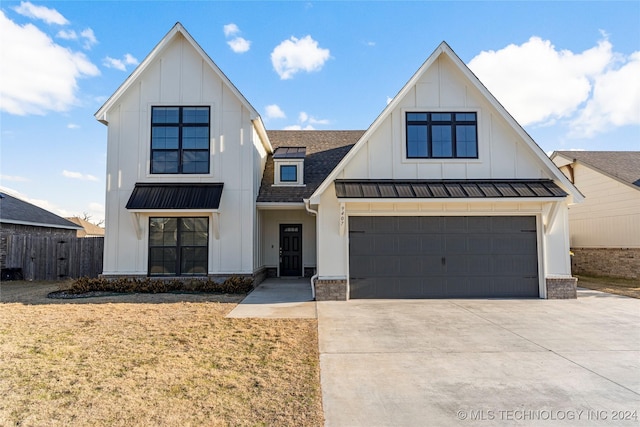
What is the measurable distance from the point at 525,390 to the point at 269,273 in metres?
11.7

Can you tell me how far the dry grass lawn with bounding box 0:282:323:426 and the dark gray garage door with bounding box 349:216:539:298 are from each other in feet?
11.3

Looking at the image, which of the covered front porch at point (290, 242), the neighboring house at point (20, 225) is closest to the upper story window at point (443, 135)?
the covered front porch at point (290, 242)

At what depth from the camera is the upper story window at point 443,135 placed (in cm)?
1084

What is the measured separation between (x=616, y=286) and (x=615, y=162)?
7238 mm

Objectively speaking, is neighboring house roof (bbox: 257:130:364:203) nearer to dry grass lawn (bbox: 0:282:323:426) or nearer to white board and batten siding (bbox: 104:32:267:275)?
white board and batten siding (bbox: 104:32:267:275)

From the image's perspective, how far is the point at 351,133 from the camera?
19484 mm

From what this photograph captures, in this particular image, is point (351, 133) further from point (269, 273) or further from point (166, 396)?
point (166, 396)

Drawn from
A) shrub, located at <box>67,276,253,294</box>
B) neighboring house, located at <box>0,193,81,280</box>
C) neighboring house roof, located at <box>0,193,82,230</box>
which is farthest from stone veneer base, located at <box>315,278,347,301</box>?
neighboring house roof, located at <box>0,193,82,230</box>

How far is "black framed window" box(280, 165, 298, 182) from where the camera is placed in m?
14.6

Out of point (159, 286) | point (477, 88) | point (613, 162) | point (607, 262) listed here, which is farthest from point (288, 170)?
point (613, 162)

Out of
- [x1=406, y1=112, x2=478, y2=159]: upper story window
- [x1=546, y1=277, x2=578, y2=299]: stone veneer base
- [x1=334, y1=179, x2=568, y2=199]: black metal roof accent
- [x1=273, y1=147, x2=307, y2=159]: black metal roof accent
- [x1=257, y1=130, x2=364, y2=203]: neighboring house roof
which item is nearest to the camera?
[x1=334, y1=179, x2=568, y2=199]: black metal roof accent

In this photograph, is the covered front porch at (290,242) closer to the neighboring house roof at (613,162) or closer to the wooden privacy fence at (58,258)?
the wooden privacy fence at (58,258)

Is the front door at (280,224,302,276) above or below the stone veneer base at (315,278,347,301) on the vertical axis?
above

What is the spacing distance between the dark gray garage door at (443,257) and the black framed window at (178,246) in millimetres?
5094
